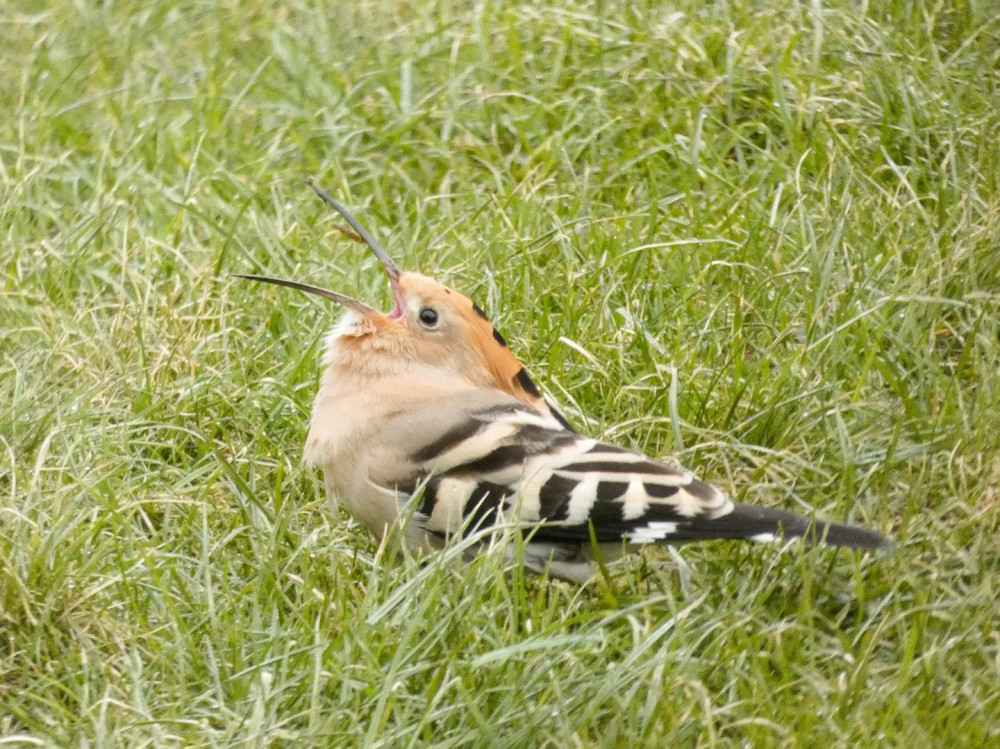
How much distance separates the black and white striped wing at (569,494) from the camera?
3.53 metres

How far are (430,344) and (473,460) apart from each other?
466mm

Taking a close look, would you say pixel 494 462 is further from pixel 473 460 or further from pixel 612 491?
pixel 612 491

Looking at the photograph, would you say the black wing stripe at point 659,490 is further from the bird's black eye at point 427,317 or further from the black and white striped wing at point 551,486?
the bird's black eye at point 427,317

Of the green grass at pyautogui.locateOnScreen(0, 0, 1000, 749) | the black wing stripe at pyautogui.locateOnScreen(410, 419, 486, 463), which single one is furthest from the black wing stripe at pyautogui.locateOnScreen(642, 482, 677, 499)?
the black wing stripe at pyautogui.locateOnScreen(410, 419, 486, 463)

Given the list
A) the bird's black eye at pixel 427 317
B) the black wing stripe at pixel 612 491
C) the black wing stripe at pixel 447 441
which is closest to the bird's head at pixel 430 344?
the bird's black eye at pixel 427 317

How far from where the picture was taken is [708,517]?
3518 millimetres

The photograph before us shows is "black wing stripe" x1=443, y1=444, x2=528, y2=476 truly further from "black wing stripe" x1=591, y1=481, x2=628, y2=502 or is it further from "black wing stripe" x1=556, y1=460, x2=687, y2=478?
"black wing stripe" x1=591, y1=481, x2=628, y2=502

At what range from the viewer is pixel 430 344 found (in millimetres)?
4090

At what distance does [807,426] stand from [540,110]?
196 centimetres

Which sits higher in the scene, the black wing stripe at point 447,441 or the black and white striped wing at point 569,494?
the black wing stripe at point 447,441

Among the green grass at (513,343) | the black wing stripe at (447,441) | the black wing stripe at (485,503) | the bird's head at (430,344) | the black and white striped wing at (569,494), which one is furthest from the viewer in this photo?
the bird's head at (430,344)

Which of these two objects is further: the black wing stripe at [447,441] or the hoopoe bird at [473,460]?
the black wing stripe at [447,441]

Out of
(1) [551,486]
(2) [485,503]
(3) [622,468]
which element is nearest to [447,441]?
(2) [485,503]

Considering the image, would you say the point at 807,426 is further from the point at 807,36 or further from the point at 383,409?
the point at 807,36
